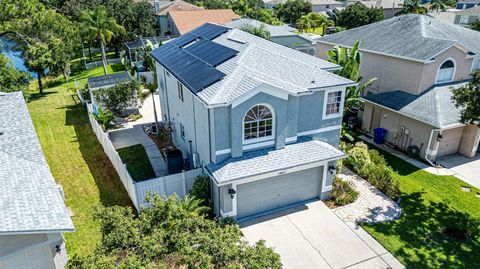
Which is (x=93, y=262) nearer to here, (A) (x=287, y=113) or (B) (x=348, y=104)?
(A) (x=287, y=113)

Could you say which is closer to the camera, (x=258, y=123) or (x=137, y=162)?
(x=258, y=123)

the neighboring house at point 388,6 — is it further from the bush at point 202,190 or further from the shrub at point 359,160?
the bush at point 202,190

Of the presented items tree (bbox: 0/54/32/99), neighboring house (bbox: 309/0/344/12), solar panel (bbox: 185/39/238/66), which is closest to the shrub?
solar panel (bbox: 185/39/238/66)

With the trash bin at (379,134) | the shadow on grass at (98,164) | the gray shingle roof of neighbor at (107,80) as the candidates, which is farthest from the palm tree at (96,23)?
the trash bin at (379,134)

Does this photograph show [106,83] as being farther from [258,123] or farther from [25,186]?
[25,186]

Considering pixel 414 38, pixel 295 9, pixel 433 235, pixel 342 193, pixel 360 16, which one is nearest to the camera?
pixel 433 235

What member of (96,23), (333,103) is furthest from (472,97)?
(96,23)

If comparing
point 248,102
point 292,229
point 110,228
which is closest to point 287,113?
point 248,102

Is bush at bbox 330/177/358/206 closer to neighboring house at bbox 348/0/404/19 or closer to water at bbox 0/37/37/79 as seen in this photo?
water at bbox 0/37/37/79
